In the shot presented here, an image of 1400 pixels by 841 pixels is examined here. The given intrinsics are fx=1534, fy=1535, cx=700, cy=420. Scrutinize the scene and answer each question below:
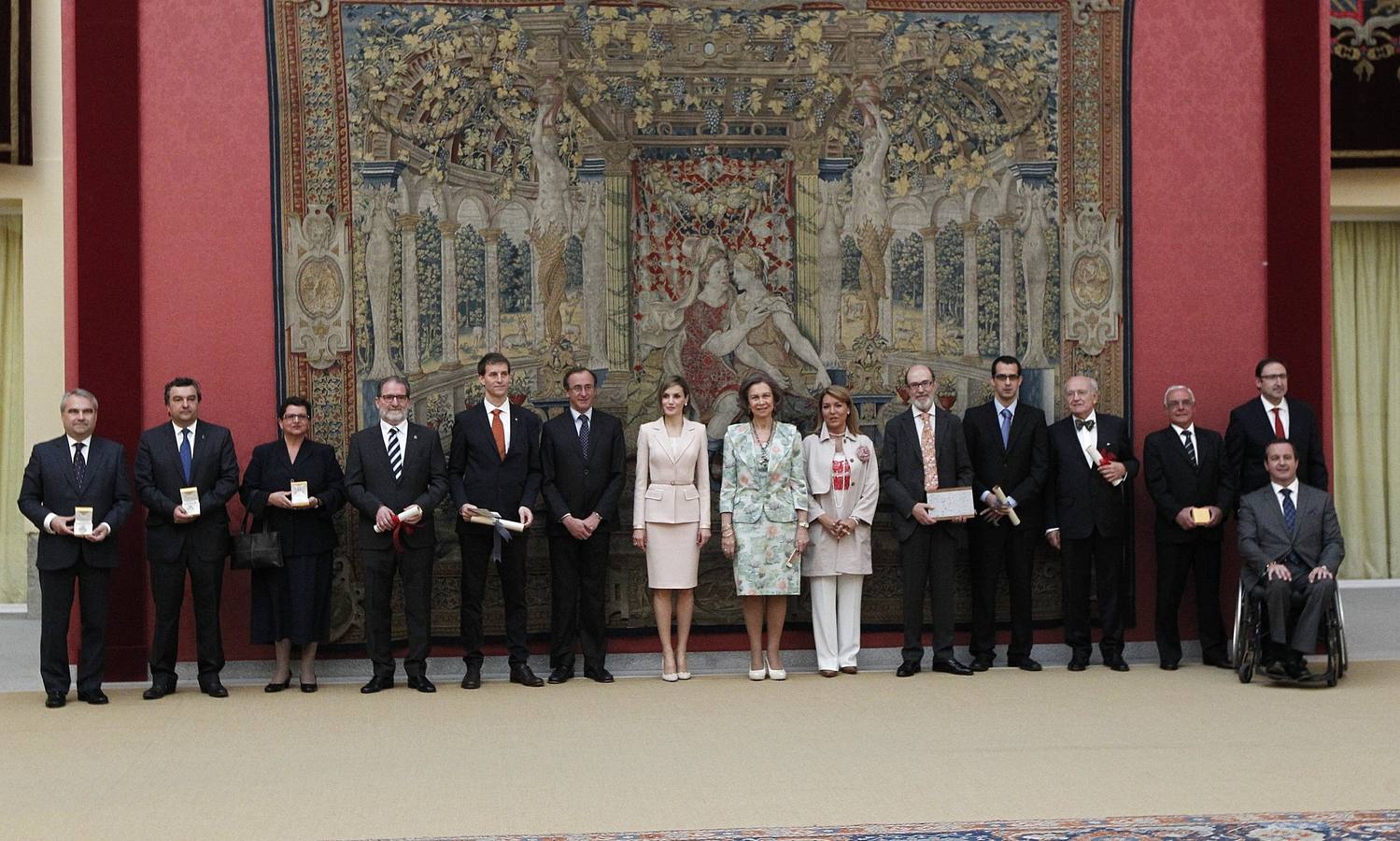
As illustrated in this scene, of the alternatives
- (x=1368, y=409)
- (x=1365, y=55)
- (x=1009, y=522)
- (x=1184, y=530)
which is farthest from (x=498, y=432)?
(x=1368, y=409)

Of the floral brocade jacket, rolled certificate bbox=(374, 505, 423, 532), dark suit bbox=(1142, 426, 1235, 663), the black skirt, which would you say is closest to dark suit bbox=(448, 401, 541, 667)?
rolled certificate bbox=(374, 505, 423, 532)

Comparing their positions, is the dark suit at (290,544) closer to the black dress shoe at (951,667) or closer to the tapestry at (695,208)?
the tapestry at (695,208)

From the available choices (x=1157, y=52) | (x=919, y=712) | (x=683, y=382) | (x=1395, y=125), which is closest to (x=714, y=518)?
(x=683, y=382)

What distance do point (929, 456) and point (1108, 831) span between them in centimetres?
358

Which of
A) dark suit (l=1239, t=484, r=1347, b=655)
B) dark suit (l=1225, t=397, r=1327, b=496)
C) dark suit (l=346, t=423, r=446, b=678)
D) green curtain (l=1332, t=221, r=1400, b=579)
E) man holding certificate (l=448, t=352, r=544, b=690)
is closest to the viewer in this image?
dark suit (l=1239, t=484, r=1347, b=655)

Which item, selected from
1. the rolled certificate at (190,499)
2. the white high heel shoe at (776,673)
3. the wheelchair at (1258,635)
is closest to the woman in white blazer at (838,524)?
A: the white high heel shoe at (776,673)

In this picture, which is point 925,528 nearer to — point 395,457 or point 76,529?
point 395,457

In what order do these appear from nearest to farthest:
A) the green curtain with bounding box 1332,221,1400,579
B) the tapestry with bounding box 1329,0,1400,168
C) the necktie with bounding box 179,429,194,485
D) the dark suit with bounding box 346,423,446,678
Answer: the necktie with bounding box 179,429,194,485
the dark suit with bounding box 346,423,446,678
the tapestry with bounding box 1329,0,1400,168
the green curtain with bounding box 1332,221,1400,579

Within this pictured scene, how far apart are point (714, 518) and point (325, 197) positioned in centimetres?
262

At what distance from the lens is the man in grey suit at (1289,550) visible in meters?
7.14

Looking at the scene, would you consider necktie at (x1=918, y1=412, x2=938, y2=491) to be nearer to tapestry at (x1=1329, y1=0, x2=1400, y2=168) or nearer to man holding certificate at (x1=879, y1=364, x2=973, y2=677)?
man holding certificate at (x1=879, y1=364, x2=973, y2=677)

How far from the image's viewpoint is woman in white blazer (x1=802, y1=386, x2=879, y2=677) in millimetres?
7789

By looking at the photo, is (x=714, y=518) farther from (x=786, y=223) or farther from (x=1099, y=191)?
(x=1099, y=191)

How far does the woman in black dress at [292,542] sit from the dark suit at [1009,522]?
329 cm
